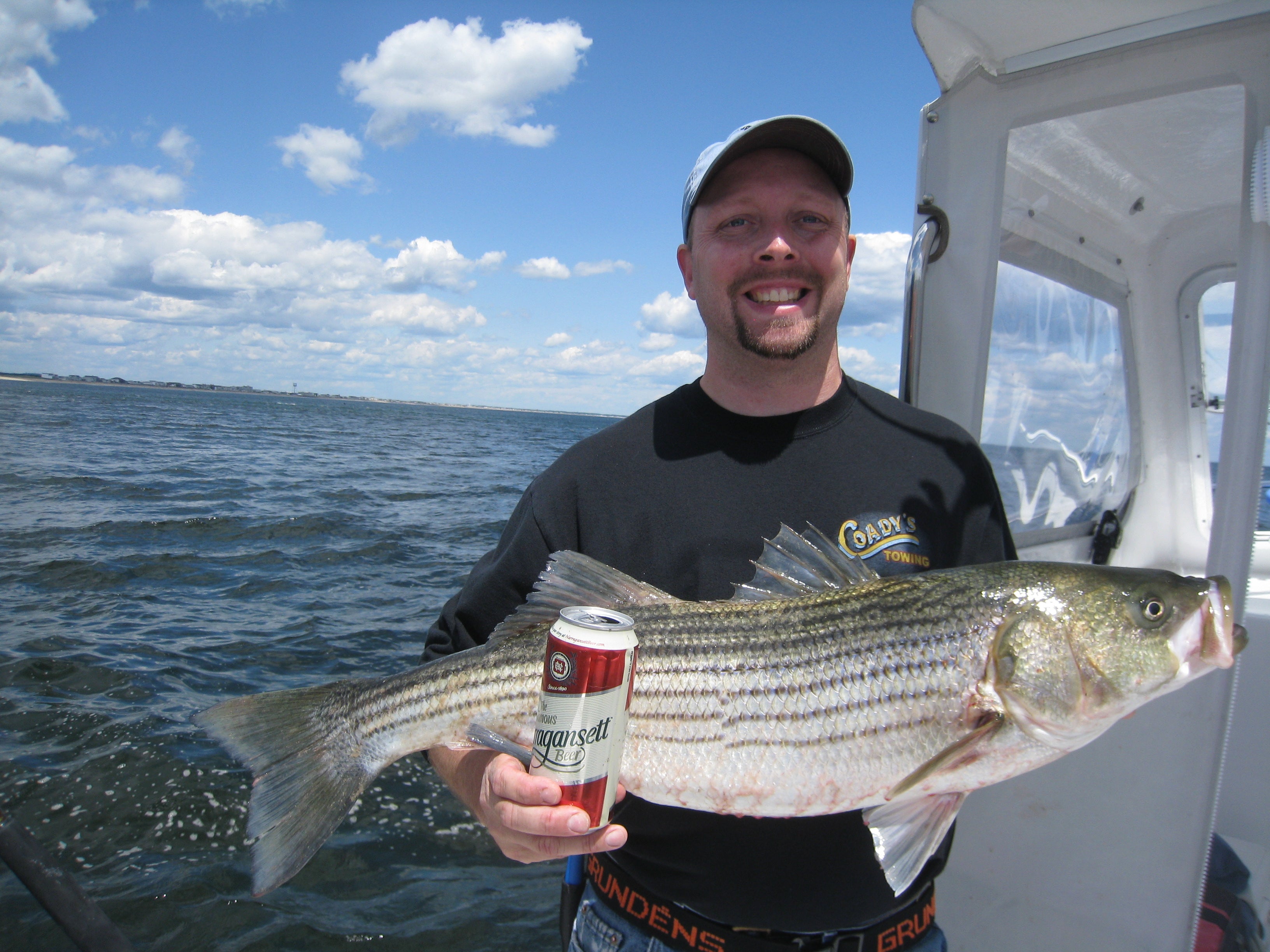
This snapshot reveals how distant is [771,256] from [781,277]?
0.09 meters

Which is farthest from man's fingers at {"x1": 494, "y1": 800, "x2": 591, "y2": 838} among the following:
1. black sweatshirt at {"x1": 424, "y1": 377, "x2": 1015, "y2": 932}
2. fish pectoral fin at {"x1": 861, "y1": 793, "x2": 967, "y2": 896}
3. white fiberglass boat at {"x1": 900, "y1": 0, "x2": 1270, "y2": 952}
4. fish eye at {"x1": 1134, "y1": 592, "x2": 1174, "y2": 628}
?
white fiberglass boat at {"x1": 900, "y1": 0, "x2": 1270, "y2": 952}

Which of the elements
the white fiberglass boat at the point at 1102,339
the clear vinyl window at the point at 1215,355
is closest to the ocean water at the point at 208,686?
→ the white fiberglass boat at the point at 1102,339

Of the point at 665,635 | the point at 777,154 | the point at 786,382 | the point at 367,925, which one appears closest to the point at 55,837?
the point at 367,925

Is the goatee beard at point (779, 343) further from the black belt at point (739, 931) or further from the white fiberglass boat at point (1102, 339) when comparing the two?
the black belt at point (739, 931)

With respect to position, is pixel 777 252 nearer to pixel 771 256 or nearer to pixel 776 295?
pixel 771 256

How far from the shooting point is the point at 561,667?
1881mm

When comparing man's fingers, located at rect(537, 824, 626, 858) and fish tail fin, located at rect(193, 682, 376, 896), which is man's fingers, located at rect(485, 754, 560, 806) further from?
fish tail fin, located at rect(193, 682, 376, 896)

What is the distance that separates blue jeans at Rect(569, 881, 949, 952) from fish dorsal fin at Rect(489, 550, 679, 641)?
107cm

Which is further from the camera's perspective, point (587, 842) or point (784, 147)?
point (784, 147)

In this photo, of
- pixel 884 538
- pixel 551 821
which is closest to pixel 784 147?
pixel 884 538

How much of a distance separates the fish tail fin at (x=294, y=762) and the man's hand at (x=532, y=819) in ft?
1.94

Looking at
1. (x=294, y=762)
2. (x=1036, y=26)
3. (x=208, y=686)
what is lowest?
(x=208, y=686)

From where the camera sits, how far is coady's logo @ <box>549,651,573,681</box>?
6.15 feet

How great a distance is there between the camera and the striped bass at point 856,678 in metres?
2.11
